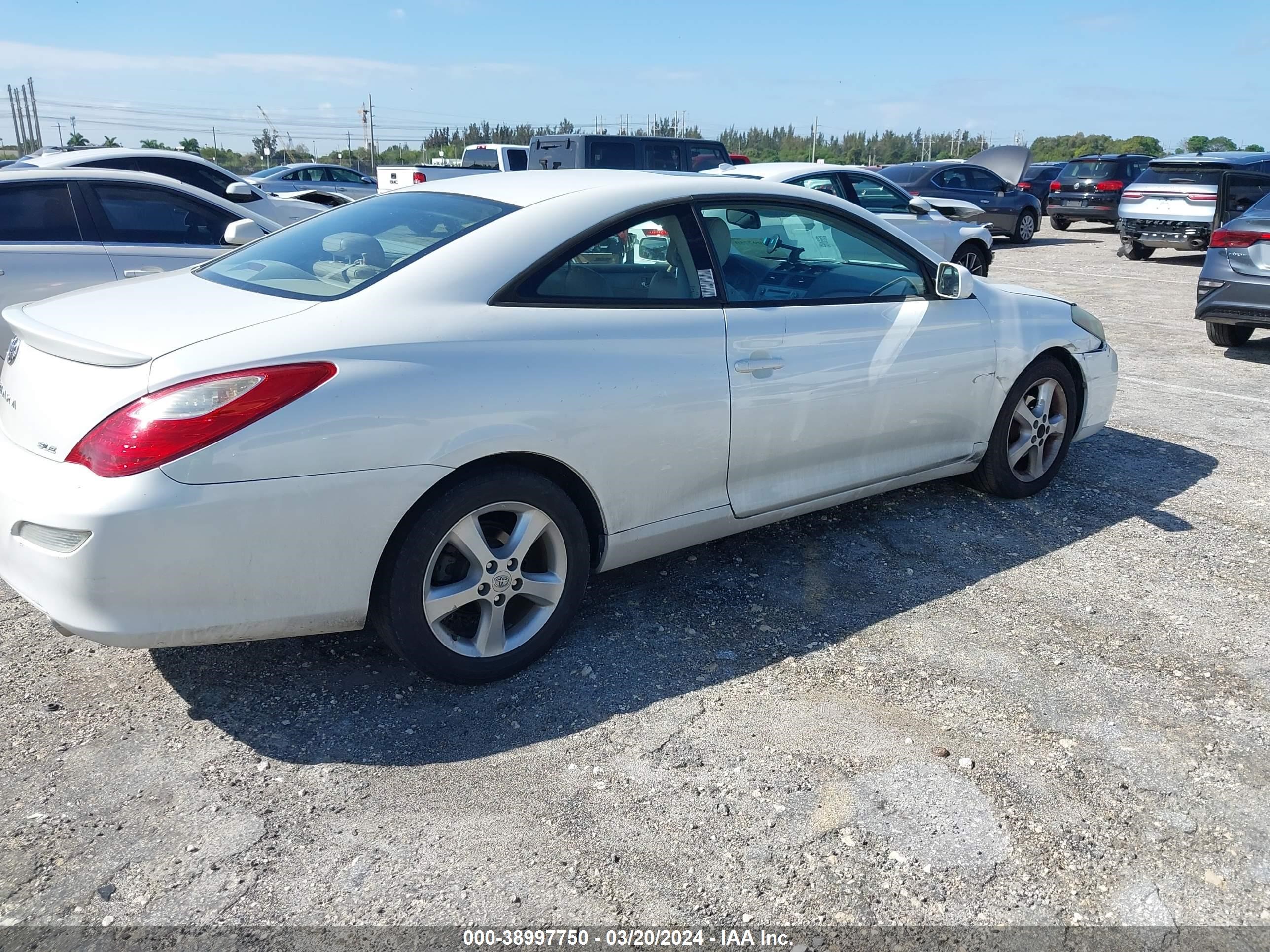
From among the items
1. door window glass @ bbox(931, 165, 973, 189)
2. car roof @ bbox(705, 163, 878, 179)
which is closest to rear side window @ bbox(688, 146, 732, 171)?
door window glass @ bbox(931, 165, 973, 189)

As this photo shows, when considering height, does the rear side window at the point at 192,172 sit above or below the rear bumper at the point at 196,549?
above

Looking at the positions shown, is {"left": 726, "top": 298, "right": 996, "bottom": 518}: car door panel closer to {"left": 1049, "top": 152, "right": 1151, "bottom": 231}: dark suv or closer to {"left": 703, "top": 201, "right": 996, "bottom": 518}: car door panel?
{"left": 703, "top": 201, "right": 996, "bottom": 518}: car door panel

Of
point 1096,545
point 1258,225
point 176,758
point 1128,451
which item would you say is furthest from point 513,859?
point 1258,225

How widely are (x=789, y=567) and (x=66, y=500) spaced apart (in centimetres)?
265

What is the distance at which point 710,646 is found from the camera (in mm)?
3588

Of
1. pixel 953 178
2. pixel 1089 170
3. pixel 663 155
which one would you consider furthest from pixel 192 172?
pixel 1089 170

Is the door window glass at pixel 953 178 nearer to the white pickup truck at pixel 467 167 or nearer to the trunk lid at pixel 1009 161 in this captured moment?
the trunk lid at pixel 1009 161

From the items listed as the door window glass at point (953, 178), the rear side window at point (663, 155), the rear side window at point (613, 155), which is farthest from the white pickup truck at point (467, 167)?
the door window glass at point (953, 178)

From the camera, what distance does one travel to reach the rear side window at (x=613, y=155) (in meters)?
14.7

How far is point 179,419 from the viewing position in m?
2.66

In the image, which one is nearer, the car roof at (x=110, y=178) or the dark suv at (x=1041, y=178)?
the car roof at (x=110, y=178)

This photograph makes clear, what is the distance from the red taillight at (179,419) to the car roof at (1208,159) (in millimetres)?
16633

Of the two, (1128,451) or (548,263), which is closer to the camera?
(548,263)

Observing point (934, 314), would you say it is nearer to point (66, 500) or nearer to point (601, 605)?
point (601, 605)
